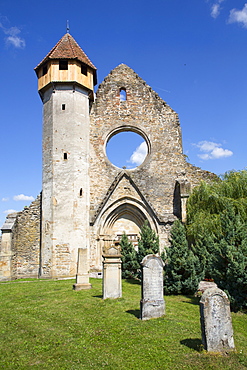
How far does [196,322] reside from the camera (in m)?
7.99

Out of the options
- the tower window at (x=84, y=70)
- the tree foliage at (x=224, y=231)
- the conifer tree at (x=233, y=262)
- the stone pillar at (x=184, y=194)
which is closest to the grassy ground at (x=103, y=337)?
the conifer tree at (x=233, y=262)

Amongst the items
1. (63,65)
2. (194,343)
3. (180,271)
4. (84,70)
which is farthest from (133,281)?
(63,65)

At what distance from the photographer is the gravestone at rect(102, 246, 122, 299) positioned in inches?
407

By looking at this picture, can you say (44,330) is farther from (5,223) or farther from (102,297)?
(5,223)

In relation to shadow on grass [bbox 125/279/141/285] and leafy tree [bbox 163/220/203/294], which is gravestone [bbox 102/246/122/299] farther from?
shadow on grass [bbox 125/279/141/285]

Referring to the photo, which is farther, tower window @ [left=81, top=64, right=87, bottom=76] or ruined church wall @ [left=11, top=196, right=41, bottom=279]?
tower window @ [left=81, top=64, right=87, bottom=76]

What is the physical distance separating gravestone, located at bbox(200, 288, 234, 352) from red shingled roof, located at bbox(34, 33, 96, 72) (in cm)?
1675

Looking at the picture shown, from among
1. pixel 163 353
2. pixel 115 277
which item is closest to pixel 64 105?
pixel 115 277

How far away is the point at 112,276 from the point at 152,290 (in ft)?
8.19

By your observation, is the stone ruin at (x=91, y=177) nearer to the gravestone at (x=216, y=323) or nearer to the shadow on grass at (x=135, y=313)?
the shadow on grass at (x=135, y=313)

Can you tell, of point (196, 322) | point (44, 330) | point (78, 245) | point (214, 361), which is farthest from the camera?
point (78, 245)

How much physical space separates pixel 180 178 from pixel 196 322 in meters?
12.7

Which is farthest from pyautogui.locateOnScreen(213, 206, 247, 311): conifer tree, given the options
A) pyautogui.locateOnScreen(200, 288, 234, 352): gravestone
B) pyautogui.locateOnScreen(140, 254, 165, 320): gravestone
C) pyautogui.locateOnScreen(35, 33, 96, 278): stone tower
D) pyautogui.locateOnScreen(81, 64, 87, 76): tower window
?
pyautogui.locateOnScreen(81, 64, 87, 76): tower window

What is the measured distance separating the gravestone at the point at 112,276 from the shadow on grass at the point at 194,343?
4.14m
